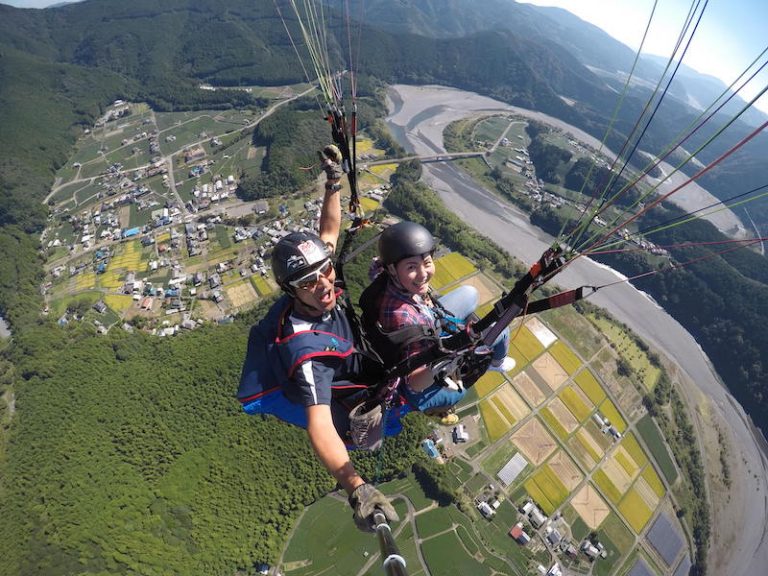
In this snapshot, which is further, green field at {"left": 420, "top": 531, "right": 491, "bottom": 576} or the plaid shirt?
green field at {"left": 420, "top": 531, "right": 491, "bottom": 576}

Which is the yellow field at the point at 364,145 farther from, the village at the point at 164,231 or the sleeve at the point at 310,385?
the sleeve at the point at 310,385

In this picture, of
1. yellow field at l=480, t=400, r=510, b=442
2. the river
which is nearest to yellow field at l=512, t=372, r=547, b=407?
yellow field at l=480, t=400, r=510, b=442

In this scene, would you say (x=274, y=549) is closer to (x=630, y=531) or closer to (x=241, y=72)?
(x=630, y=531)

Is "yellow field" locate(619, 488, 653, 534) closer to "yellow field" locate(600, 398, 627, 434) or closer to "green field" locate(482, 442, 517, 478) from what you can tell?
"yellow field" locate(600, 398, 627, 434)

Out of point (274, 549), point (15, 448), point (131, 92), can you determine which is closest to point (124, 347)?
point (15, 448)

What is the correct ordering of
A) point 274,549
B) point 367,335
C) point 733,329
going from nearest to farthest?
point 367,335, point 274,549, point 733,329
